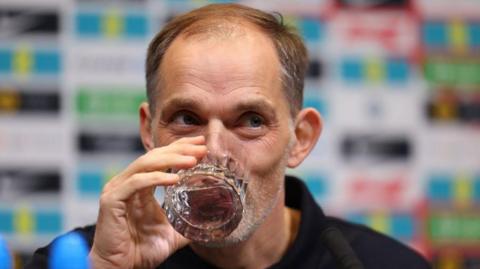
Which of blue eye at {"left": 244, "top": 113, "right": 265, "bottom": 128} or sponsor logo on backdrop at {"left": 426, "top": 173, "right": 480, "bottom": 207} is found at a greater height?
blue eye at {"left": 244, "top": 113, "right": 265, "bottom": 128}

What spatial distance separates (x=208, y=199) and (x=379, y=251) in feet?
2.21

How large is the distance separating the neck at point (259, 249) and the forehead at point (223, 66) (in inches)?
11.3

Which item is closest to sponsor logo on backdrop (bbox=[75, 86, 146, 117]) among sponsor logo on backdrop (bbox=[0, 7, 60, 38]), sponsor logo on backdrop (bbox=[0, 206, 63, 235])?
sponsor logo on backdrop (bbox=[0, 7, 60, 38])

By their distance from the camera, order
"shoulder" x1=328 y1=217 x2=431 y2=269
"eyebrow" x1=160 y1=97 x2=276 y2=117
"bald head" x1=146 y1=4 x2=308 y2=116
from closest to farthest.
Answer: "eyebrow" x1=160 y1=97 x2=276 y2=117 → "bald head" x1=146 y1=4 x2=308 y2=116 → "shoulder" x1=328 y1=217 x2=431 y2=269

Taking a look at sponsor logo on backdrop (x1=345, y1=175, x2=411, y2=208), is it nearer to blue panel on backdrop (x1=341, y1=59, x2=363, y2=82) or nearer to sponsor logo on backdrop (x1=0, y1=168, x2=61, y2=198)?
blue panel on backdrop (x1=341, y1=59, x2=363, y2=82)

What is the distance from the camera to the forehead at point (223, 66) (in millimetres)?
1521

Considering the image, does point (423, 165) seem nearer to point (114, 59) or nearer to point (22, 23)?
point (114, 59)

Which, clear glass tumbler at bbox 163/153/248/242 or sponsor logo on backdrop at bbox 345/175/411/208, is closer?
clear glass tumbler at bbox 163/153/248/242

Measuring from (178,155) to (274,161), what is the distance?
32cm

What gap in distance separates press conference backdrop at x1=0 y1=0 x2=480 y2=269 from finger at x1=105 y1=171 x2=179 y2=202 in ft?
5.17

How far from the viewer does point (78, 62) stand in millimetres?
2928

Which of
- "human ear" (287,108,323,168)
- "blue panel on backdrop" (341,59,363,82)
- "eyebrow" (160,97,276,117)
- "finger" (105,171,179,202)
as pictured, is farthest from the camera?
"blue panel on backdrop" (341,59,363,82)

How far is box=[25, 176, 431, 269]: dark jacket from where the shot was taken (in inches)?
66.7

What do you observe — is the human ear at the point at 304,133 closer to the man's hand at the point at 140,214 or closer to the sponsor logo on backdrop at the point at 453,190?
the man's hand at the point at 140,214
